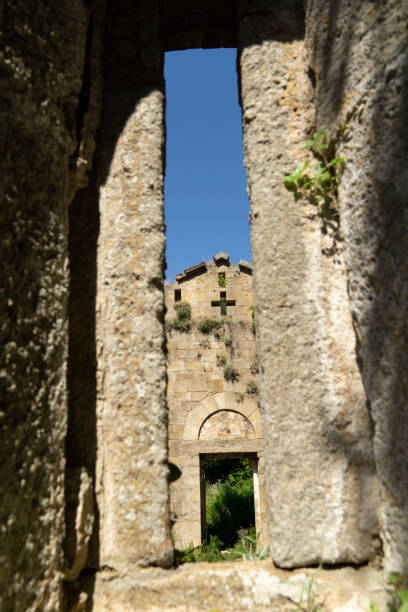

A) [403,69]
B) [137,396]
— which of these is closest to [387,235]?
[403,69]

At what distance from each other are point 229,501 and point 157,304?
34.4 ft

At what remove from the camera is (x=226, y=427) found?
8836 millimetres

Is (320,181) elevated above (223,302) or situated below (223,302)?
below

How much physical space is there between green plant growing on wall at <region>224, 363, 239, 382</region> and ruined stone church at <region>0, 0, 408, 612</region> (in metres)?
6.76

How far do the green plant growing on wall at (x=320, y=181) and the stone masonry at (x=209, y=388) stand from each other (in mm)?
6664

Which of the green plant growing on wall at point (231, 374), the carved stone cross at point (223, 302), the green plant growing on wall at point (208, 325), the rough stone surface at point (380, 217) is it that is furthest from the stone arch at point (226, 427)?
the rough stone surface at point (380, 217)

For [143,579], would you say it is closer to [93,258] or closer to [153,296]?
[153,296]

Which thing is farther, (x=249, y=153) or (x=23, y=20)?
(x=249, y=153)

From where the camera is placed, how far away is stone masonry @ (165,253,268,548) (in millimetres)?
8385

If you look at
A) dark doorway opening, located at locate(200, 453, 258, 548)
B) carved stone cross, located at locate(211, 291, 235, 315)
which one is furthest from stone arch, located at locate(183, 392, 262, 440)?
carved stone cross, located at locate(211, 291, 235, 315)

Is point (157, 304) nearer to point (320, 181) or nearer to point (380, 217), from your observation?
point (320, 181)

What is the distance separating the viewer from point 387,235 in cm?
176

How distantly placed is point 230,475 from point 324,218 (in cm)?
1234

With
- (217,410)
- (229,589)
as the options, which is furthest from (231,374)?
(229,589)
